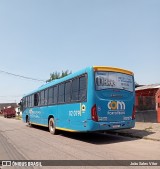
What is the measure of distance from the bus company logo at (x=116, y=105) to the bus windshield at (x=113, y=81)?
2.12 ft

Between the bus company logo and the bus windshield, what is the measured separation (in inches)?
25.4

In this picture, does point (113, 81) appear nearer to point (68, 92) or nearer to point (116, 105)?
point (116, 105)

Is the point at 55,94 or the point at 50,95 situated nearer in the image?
the point at 55,94

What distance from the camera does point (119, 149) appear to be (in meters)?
9.99

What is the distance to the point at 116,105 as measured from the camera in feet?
40.2

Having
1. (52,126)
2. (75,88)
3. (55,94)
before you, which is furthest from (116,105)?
(52,126)

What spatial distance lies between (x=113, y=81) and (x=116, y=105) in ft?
3.38

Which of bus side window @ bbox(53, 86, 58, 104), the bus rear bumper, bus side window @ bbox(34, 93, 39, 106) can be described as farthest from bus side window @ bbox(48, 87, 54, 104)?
the bus rear bumper

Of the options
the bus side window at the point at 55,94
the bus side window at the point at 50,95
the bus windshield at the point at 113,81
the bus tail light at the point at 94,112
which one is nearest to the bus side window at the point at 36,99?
the bus side window at the point at 50,95

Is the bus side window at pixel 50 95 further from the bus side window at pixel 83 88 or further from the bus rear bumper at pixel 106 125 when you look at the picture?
the bus rear bumper at pixel 106 125

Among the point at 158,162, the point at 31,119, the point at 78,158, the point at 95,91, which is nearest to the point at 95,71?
the point at 95,91

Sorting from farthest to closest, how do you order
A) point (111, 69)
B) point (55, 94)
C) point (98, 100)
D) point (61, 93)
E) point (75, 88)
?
point (55, 94) → point (61, 93) → point (75, 88) → point (111, 69) → point (98, 100)

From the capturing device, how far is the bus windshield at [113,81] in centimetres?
1188

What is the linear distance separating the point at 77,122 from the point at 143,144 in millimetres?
3140
